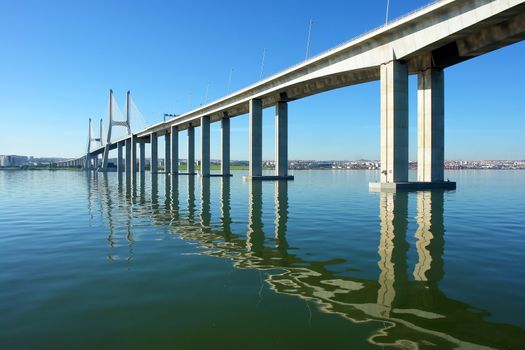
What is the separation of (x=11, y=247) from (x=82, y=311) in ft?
24.0

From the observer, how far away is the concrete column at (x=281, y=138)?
70.4 m

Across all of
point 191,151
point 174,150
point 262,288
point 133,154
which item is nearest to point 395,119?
point 262,288

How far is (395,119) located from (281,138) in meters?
32.9

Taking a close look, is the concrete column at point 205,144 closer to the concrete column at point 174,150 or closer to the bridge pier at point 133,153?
the concrete column at point 174,150

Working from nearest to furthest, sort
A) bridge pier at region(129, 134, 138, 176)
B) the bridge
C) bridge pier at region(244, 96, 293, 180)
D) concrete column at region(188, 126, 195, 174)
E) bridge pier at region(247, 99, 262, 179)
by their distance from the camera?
1. the bridge
2. bridge pier at region(247, 99, 262, 179)
3. bridge pier at region(244, 96, 293, 180)
4. concrete column at region(188, 126, 195, 174)
5. bridge pier at region(129, 134, 138, 176)

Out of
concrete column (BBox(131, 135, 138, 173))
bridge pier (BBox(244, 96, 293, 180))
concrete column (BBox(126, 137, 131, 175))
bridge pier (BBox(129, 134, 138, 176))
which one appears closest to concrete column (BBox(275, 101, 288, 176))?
bridge pier (BBox(244, 96, 293, 180))

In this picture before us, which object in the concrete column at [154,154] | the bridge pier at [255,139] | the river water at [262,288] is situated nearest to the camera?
the river water at [262,288]

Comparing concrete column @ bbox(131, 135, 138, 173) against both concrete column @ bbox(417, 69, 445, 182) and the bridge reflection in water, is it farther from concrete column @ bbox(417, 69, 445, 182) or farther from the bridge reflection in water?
the bridge reflection in water

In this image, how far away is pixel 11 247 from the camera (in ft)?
37.9

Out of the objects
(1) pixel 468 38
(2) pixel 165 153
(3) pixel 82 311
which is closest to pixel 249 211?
(3) pixel 82 311

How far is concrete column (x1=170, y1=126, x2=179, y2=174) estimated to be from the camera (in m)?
109

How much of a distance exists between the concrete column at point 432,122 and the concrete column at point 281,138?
29563 millimetres

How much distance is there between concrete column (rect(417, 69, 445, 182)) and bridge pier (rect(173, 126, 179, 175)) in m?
77.1

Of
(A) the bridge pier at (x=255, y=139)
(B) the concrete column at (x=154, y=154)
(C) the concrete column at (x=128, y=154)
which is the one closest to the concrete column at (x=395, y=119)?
(A) the bridge pier at (x=255, y=139)
